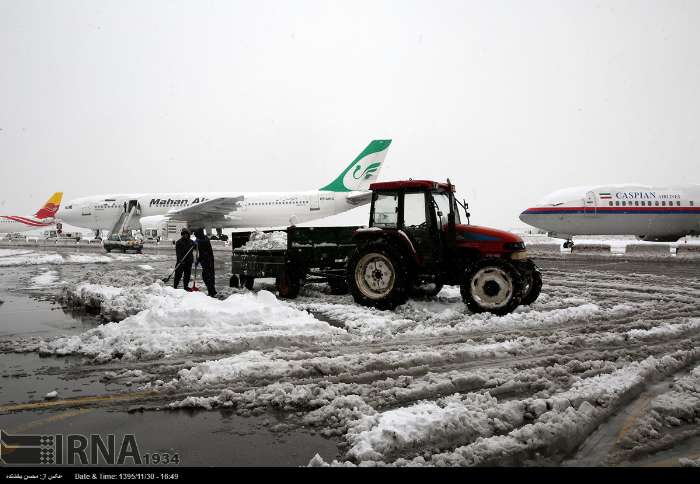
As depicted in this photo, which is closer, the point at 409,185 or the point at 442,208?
the point at 409,185

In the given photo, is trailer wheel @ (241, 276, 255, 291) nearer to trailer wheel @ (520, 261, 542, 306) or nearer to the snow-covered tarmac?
the snow-covered tarmac

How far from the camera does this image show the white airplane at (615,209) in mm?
26953

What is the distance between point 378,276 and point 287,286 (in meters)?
2.56

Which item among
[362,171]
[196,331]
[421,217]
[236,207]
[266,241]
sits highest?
[362,171]

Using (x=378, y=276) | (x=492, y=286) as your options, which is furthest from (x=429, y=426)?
(x=378, y=276)

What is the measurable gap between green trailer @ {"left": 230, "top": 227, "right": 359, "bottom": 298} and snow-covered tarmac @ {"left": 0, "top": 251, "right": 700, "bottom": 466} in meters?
1.75

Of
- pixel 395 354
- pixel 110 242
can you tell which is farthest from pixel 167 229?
pixel 395 354

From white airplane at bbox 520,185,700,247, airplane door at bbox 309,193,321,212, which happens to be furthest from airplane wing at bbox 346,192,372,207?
white airplane at bbox 520,185,700,247

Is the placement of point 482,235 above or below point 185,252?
above

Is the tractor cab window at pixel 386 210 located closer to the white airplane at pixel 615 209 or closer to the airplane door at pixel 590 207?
the white airplane at pixel 615 209

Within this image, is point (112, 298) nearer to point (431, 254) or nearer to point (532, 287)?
point (431, 254)

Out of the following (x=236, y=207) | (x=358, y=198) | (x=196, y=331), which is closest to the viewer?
(x=196, y=331)

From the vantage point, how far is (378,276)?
8.16 metres

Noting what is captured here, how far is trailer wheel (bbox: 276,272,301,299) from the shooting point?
9867 millimetres
